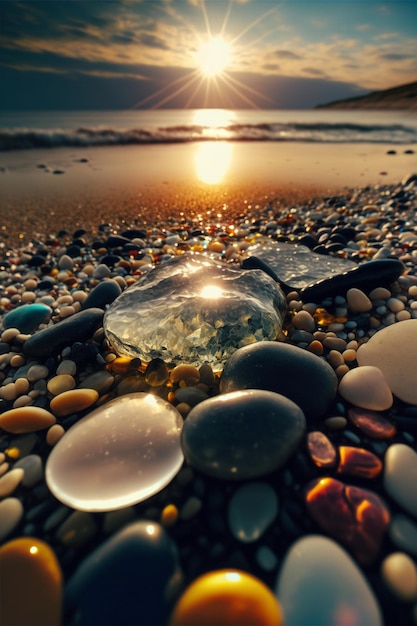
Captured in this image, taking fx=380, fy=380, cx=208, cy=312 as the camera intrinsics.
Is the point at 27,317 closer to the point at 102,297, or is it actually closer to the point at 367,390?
the point at 102,297

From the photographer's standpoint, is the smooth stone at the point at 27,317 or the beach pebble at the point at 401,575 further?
the smooth stone at the point at 27,317

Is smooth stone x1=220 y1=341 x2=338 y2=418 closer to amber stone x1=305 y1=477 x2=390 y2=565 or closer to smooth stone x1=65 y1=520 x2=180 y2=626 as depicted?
amber stone x1=305 y1=477 x2=390 y2=565

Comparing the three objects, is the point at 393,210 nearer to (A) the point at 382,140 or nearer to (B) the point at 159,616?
(B) the point at 159,616

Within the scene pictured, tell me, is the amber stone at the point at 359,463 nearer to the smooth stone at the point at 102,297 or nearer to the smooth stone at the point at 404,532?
the smooth stone at the point at 404,532

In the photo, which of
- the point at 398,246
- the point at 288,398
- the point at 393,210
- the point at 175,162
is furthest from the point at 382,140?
the point at 288,398

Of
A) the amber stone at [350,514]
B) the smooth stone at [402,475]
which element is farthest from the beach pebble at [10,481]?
the smooth stone at [402,475]

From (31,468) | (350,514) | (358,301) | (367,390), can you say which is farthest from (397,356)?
(31,468)
